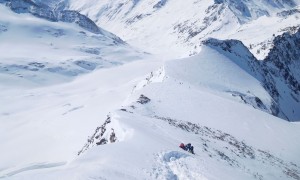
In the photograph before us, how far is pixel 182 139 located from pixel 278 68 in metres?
85.3

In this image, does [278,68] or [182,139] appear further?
[278,68]

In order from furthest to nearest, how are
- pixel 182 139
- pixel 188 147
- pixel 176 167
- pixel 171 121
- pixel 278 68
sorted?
pixel 278 68 → pixel 171 121 → pixel 182 139 → pixel 188 147 → pixel 176 167

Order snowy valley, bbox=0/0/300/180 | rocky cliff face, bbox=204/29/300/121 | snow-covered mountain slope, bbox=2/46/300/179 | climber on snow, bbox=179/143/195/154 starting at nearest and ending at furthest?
snow-covered mountain slope, bbox=2/46/300/179, snowy valley, bbox=0/0/300/180, climber on snow, bbox=179/143/195/154, rocky cliff face, bbox=204/29/300/121

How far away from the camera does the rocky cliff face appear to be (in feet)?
298

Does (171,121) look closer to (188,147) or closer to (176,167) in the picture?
(188,147)

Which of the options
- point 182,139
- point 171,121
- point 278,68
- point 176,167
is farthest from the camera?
point 278,68

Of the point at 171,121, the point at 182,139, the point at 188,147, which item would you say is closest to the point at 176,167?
the point at 188,147

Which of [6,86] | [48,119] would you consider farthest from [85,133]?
[6,86]

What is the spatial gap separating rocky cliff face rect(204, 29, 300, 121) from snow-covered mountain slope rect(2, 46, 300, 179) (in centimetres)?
1549

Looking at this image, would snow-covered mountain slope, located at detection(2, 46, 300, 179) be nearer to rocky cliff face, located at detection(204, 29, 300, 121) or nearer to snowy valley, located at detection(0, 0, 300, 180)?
snowy valley, located at detection(0, 0, 300, 180)

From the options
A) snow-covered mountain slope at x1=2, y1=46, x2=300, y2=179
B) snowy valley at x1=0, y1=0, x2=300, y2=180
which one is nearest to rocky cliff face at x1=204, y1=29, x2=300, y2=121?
snowy valley at x1=0, y1=0, x2=300, y2=180

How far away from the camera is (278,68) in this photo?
112500 mm

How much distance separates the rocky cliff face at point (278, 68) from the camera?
90.9 meters

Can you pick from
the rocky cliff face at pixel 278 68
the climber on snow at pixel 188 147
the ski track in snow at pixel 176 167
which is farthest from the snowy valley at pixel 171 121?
the climber on snow at pixel 188 147
